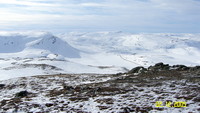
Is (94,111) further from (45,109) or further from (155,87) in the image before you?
(155,87)

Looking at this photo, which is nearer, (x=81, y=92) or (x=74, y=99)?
(x=74, y=99)

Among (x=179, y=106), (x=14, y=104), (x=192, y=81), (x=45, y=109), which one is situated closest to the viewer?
(x=179, y=106)

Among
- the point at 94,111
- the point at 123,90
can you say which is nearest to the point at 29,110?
the point at 94,111

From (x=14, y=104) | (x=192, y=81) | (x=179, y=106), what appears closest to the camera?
(x=179, y=106)

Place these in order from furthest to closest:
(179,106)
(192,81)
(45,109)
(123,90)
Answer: (192,81), (123,90), (45,109), (179,106)

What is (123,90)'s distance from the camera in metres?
30.0

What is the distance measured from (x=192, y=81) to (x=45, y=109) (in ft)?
75.4

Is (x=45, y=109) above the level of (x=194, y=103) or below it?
below

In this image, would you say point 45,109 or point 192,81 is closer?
point 45,109

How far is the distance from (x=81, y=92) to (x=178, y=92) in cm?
1373

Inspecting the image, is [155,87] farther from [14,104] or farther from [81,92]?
[14,104]

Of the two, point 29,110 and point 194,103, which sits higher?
point 194,103

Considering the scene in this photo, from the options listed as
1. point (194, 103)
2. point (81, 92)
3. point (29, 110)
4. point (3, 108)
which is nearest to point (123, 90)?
point (81, 92)

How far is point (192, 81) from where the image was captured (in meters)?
32.4
